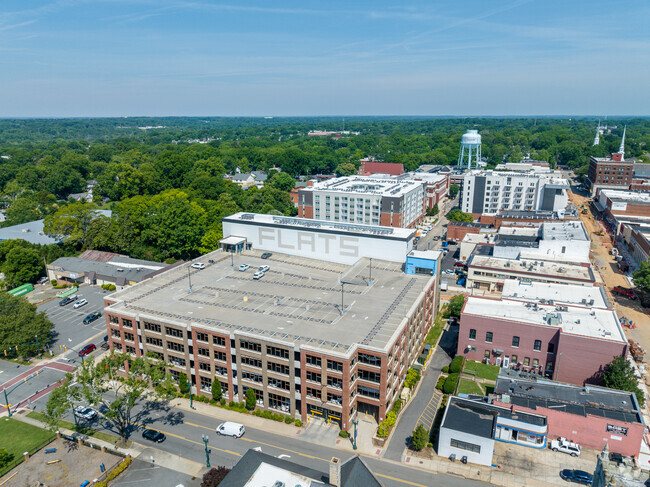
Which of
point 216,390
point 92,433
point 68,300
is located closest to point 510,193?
point 216,390

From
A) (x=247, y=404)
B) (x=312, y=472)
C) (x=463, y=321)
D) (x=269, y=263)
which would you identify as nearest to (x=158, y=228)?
(x=269, y=263)

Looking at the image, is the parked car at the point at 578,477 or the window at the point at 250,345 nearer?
the parked car at the point at 578,477

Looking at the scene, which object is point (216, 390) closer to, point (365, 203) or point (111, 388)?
point (111, 388)

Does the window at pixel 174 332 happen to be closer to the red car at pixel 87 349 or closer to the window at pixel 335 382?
the red car at pixel 87 349

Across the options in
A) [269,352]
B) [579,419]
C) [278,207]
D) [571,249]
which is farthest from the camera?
[278,207]

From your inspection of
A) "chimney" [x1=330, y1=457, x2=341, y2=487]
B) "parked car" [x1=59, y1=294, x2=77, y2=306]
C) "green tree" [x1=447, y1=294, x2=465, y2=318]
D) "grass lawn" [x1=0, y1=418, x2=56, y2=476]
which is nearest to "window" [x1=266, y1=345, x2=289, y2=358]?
"chimney" [x1=330, y1=457, x2=341, y2=487]

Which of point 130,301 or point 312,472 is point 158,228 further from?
point 312,472

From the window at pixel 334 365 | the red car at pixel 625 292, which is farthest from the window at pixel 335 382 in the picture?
the red car at pixel 625 292

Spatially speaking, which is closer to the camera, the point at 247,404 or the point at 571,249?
the point at 247,404
